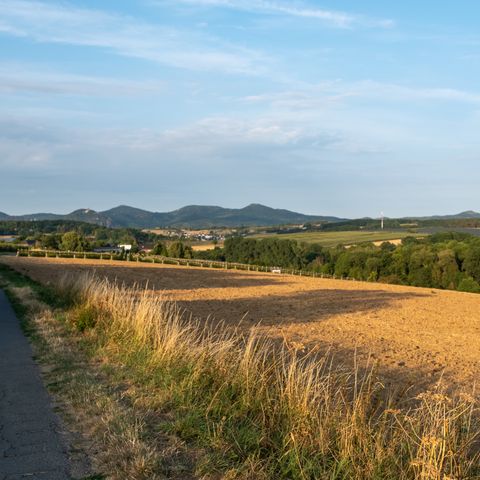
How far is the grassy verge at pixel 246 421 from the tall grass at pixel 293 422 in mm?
15

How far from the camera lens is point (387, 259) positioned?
91062mm

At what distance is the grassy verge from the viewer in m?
5.24

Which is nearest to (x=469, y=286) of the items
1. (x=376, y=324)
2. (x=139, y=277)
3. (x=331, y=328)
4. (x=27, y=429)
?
(x=139, y=277)

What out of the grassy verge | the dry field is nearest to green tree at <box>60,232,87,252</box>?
the dry field

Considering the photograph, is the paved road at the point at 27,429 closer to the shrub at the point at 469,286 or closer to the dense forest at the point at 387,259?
the shrub at the point at 469,286

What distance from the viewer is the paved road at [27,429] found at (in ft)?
17.5

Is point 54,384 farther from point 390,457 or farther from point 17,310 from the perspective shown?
point 17,310

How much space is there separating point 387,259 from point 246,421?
287 feet

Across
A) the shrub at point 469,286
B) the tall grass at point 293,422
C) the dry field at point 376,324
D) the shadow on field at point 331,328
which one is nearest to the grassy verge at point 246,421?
the tall grass at point 293,422

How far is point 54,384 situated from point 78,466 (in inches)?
132

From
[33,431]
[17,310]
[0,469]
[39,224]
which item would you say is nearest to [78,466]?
[0,469]

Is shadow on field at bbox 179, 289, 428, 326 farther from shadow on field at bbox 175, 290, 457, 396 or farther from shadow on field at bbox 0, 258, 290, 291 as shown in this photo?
shadow on field at bbox 0, 258, 290, 291

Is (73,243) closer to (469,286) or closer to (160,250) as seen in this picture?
(160,250)

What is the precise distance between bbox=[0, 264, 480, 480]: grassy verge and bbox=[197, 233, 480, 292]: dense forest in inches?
2860
